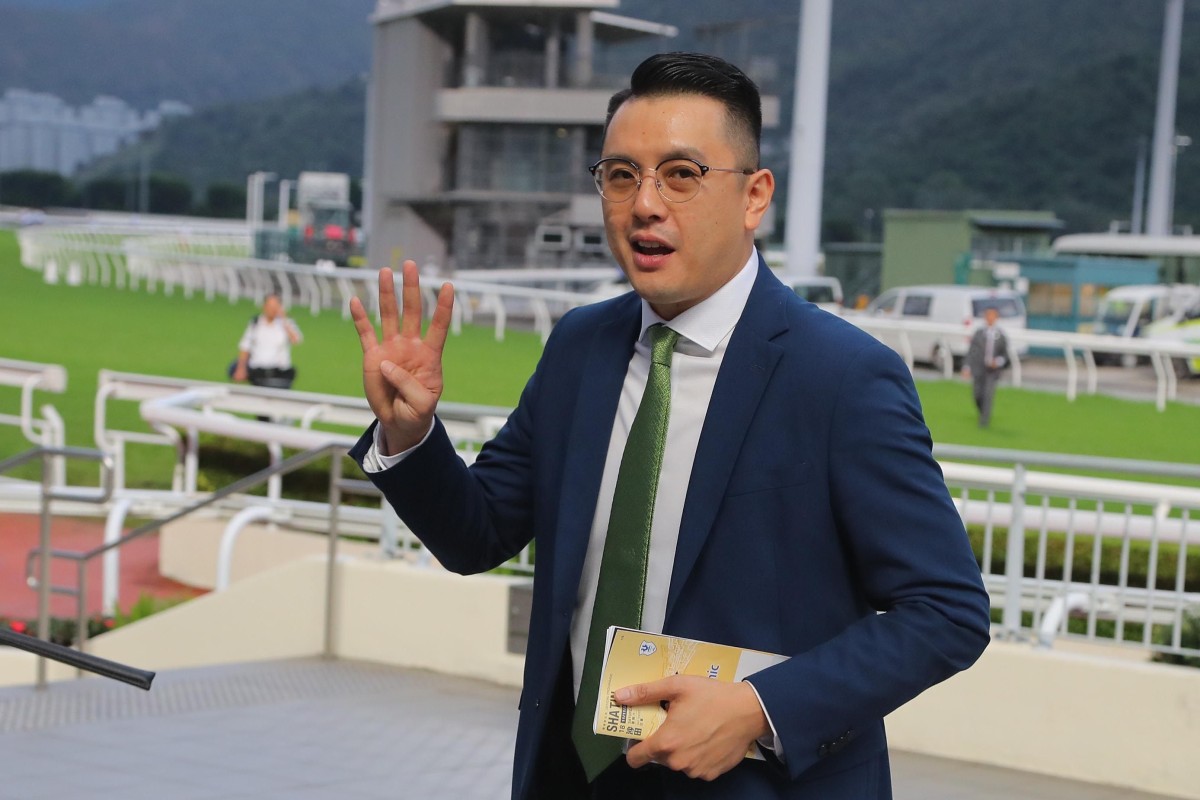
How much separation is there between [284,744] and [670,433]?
4.48 metres

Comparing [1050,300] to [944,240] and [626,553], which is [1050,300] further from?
[626,553]

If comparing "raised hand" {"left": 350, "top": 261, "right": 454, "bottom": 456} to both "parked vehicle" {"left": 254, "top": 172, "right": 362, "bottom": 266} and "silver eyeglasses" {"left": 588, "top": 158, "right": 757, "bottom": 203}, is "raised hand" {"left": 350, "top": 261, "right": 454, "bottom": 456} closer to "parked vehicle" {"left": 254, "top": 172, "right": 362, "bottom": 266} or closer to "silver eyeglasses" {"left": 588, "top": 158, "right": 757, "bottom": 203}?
"silver eyeglasses" {"left": 588, "top": 158, "right": 757, "bottom": 203}

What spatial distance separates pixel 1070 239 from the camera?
40.8 m

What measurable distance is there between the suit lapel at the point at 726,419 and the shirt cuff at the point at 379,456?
17.6 inches

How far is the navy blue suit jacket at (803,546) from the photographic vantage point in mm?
2020

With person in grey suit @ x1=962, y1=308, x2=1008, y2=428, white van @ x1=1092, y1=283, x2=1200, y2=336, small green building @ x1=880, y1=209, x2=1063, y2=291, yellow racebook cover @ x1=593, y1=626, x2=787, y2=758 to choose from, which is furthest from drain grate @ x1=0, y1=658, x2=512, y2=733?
small green building @ x1=880, y1=209, x2=1063, y2=291

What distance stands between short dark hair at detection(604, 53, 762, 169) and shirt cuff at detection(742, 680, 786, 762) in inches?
30.6

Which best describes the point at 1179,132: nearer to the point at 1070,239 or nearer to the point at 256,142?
the point at 1070,239

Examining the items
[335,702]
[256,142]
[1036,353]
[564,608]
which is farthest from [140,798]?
[256,142]

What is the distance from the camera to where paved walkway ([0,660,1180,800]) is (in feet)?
18.5

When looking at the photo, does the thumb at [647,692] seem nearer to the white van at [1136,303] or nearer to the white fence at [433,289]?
the white fence at [433,289]

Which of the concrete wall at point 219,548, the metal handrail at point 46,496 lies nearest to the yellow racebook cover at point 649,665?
the metal handrail at point 46,496

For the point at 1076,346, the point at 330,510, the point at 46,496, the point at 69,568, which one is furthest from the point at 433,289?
the point at 46,496

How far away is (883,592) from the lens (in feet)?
6.76
